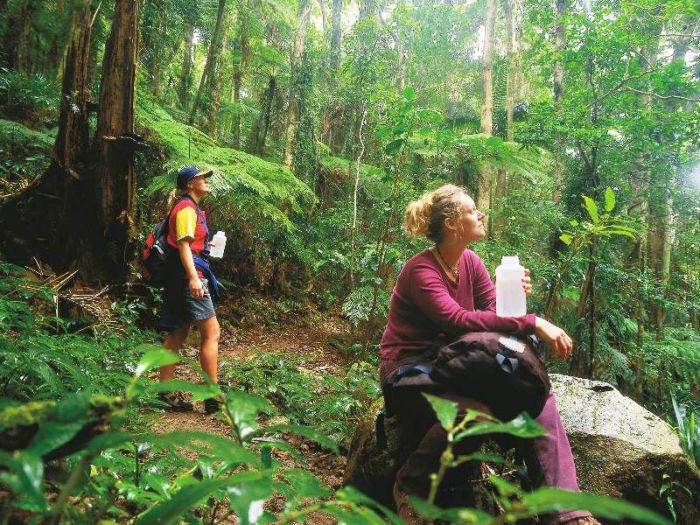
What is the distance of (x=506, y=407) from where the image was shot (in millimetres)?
1954

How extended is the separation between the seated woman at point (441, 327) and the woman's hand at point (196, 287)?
1642 millimetres

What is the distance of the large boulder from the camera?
2.58 m

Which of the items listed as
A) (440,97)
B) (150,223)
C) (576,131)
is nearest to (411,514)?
(150,223)

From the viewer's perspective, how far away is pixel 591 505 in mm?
480

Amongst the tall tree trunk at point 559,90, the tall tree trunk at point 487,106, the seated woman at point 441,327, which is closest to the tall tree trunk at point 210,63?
the tall tree trunk at point 487,106

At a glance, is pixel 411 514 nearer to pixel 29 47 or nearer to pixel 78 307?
pixel 78 307

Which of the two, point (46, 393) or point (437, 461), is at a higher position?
point (46, 393)

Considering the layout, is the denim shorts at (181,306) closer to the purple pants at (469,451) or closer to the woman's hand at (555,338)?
the purple pants at (469,451)

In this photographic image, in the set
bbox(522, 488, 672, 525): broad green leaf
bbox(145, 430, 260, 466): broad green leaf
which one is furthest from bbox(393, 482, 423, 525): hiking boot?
bbox(522, 488, 672, 525): broad green leaf

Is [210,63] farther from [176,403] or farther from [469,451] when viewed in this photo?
[469,451]

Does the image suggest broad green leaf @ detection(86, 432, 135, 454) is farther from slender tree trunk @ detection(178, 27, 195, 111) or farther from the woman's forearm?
slender tree trunk @ detection(178, 27, 195, 111)

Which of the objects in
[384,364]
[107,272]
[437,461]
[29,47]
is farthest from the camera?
[29,47]

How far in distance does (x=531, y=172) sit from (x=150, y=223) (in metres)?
6.25

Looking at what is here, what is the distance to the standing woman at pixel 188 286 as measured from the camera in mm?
3449
